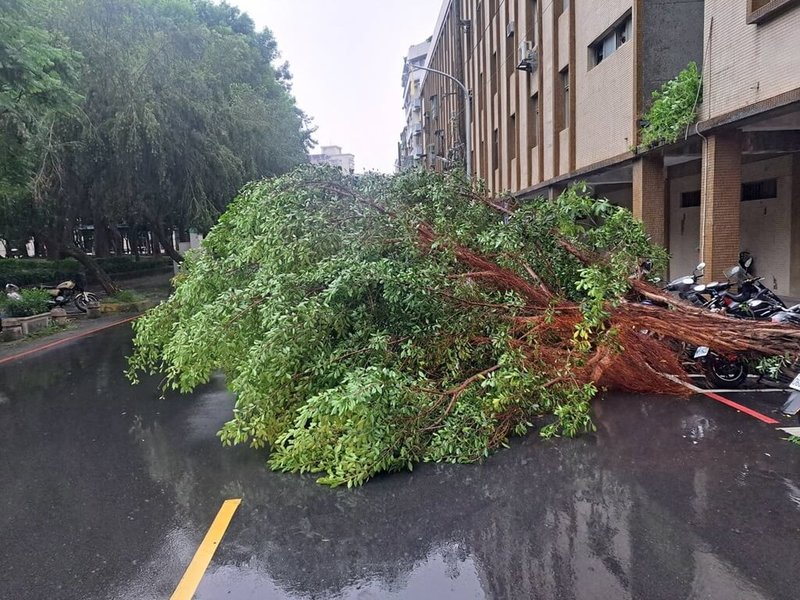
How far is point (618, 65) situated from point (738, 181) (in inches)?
197

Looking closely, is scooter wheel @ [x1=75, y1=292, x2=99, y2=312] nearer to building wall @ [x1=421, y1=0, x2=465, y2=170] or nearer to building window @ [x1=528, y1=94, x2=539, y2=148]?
building window @ [x1=528, y1=94, x2=539, y2=148]

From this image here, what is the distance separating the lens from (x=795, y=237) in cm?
1404

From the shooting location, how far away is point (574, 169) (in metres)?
18.4

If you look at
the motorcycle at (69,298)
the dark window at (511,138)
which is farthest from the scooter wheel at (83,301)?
the dark window at (511,138)

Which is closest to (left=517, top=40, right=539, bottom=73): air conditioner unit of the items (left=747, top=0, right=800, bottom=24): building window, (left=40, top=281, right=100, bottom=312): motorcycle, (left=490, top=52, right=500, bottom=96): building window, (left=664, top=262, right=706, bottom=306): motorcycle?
(left=490, top=52, right=500, bottom=96): building window

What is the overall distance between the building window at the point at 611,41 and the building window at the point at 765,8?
4189mm

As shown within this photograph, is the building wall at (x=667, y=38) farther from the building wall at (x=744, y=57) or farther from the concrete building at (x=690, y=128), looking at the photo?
the building wall at (x=744, y=57)

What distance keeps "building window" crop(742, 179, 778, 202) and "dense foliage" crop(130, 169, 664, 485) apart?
9036 millimetres

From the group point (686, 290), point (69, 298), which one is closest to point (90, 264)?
point (69, 298)

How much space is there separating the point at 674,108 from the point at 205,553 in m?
11.7

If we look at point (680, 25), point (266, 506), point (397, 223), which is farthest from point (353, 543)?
point (680, 25)

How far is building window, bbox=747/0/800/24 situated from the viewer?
9.27 m

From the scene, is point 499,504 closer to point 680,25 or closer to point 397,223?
point 397,223

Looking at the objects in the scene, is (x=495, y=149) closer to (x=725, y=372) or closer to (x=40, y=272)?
(x=40, y=272)
